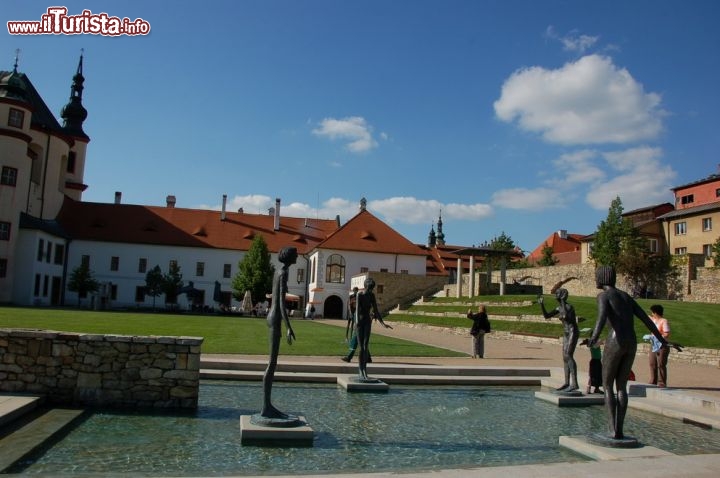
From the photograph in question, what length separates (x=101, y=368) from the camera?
9539mm

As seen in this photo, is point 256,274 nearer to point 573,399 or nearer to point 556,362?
point 556,362

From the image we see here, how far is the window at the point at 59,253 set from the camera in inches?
2348

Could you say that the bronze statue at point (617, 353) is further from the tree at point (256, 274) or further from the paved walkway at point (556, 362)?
the tree at point (256, 274)

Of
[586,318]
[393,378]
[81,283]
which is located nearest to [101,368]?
[393,378]

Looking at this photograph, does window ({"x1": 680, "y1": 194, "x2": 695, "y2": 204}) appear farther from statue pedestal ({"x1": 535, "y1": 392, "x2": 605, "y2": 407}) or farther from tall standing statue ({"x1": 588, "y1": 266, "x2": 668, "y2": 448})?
tall standing statue ({"x1": 588, "y1": 266, "x2": 668, "y2": 448})

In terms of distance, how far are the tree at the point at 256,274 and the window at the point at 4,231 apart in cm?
2110

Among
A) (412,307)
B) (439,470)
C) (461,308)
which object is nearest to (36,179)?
(412,307)

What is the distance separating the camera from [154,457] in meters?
6.89

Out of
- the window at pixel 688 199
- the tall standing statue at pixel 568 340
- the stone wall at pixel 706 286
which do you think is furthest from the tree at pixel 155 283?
the window at pixel 688 199

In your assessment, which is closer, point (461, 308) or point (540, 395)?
point (540, 395)

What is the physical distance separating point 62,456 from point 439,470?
4.24m

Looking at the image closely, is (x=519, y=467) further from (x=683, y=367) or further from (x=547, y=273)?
(x=547, y=273)

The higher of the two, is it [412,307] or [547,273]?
[547,273]

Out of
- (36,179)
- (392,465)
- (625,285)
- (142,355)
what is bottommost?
(392,465)
